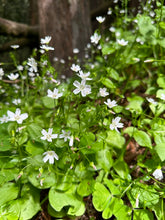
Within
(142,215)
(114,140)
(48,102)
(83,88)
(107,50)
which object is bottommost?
(142,215)

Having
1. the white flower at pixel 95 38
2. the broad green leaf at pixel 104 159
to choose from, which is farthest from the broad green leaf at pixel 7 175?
the white flower at pixel 95 38

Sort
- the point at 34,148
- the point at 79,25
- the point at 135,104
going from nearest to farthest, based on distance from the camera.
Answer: the point at 34,148 < the point at 135,104 < the point at 79,25

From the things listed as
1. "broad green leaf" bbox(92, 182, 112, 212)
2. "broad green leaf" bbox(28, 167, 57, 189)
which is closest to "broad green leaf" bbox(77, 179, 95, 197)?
"broad green leaf" bbox(92, 182, 112, 212)

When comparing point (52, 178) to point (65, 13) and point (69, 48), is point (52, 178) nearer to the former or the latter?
point (69, 48)

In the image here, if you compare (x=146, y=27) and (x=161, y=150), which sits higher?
(x=146, y=27)

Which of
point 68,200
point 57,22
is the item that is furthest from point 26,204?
point 57,22

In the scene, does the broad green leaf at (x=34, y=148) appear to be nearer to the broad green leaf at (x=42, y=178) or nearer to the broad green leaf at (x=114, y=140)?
the broad green leaf at (x=42, y=178)

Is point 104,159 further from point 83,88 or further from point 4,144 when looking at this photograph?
point 4,144
